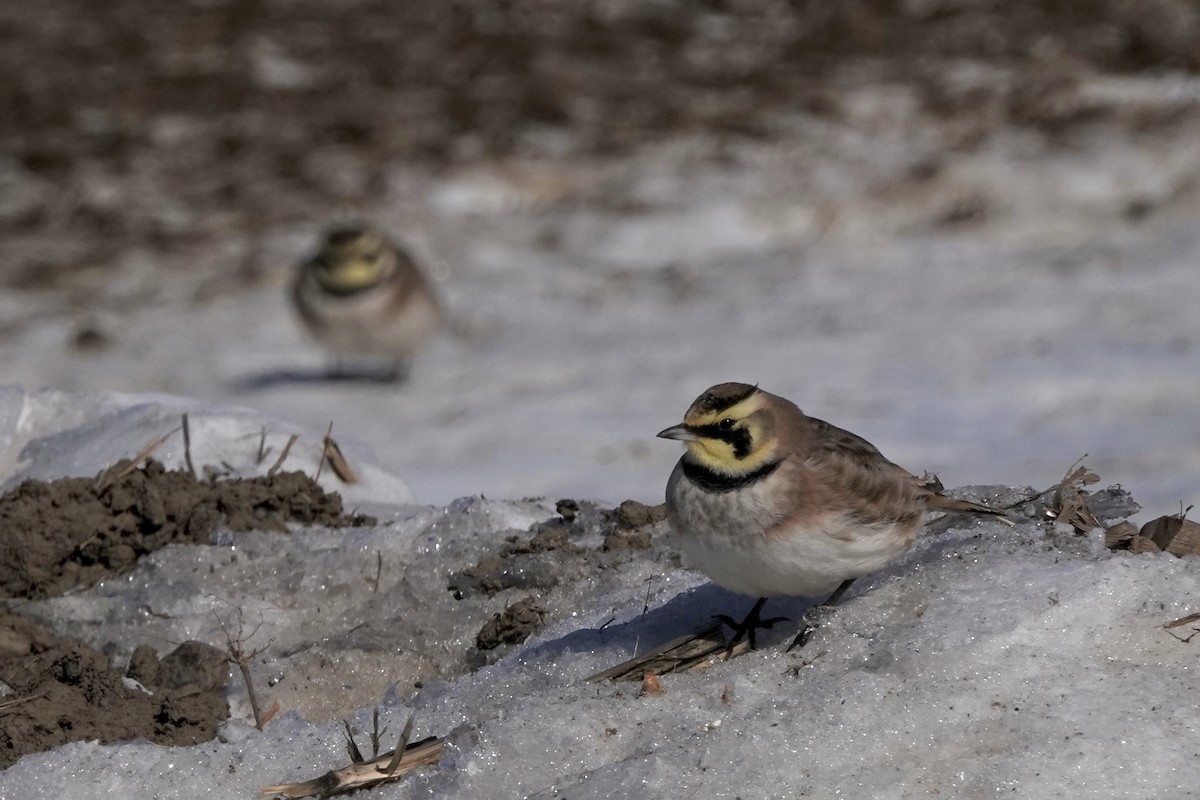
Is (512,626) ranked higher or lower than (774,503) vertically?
lower

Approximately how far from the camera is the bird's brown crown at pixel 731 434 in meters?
3.56

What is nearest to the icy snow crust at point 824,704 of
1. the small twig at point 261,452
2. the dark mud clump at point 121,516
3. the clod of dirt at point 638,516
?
the clod of dirt at point 638,516

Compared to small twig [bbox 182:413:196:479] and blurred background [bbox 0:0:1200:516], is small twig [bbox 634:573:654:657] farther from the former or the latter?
blurred background [bbox 0:0:1200:516]

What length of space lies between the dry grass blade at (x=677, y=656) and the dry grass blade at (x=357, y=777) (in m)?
0.45

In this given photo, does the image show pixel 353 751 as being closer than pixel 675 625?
Yes

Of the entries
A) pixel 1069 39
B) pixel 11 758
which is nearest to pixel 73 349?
pixel 11 758

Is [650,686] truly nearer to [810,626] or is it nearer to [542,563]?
[810,626]

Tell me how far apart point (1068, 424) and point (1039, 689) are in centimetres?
498

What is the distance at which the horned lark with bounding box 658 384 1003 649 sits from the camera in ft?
11.3

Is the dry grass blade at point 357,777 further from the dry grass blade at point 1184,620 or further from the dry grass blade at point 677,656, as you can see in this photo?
the dry grass blade at point 1184,620

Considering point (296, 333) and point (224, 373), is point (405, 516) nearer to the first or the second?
point (224, 373)

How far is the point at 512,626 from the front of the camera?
13.4 ft

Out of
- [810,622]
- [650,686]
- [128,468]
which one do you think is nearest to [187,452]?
[128,468]

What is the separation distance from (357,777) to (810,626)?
3.56ft
